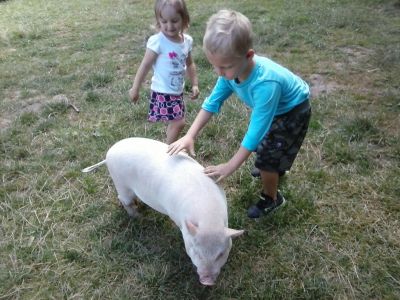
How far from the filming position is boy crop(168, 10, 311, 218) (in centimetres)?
197

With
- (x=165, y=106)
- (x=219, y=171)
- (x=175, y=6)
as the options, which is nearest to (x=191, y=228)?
(x=219, y=171)

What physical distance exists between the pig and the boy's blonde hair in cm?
70

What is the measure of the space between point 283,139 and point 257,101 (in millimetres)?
456

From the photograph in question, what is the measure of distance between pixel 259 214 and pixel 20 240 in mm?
1577

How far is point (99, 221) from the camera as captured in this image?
2805 mm

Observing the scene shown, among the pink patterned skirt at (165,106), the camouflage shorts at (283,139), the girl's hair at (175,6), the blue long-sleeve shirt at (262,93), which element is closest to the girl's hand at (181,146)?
the blue long-sleeve shirt at (262,93)

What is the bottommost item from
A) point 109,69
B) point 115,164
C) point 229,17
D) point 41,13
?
point 41,13

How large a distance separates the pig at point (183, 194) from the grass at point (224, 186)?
1.08 feet

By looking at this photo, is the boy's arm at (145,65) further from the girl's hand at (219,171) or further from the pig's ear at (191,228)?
the pig's ear at (191,228)

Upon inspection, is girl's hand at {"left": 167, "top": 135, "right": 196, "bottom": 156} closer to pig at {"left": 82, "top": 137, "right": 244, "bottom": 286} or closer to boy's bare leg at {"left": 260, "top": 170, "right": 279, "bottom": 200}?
pig at {"left": 82, "top": 137, "right": 244, "bottom": 286}

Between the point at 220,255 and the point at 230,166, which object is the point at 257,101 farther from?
the point at 220,255

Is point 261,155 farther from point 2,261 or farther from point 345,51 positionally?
point 345,51

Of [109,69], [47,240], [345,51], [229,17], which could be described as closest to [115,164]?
[47,240]

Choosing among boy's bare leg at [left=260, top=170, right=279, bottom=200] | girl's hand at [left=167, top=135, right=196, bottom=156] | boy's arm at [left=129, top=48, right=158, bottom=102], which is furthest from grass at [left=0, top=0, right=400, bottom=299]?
boy's arm at [left=129, top=48, right=158, bottom=102]
